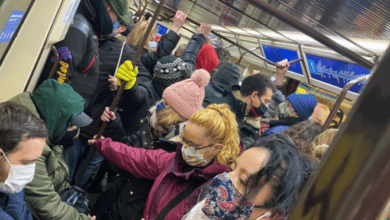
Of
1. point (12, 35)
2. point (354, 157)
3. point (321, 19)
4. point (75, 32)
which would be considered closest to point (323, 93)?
point (321, 19)

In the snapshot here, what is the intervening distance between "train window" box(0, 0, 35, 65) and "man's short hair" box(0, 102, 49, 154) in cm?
38

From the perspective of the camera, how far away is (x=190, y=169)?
69.5 inches

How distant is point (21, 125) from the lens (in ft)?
4.81

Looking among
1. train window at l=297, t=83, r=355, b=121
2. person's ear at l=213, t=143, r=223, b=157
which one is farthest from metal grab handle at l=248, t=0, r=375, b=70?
train window at l=297, t=83, r=355, b=121

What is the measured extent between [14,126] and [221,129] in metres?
1.09

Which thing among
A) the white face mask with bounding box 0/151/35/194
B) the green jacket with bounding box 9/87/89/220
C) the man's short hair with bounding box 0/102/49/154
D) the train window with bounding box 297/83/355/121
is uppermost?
the train window with bounding box 297/83/355/121

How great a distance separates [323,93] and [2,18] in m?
4.57

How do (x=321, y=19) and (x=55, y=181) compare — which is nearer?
(x=321, y=19)

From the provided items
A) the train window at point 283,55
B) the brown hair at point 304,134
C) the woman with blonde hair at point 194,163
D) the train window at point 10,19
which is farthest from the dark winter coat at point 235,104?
the train window at point 283,55

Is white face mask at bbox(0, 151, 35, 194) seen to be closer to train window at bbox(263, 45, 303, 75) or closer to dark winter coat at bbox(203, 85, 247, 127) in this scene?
dark winter coat at bbox(203, 85, 247, 127)

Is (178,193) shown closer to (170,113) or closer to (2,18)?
(170,113)

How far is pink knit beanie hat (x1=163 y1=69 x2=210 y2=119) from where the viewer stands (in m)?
2.15

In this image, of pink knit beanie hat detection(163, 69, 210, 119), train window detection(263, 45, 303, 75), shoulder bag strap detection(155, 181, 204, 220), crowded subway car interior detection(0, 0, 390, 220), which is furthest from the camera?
train window detection(263, 45, 303, 75)

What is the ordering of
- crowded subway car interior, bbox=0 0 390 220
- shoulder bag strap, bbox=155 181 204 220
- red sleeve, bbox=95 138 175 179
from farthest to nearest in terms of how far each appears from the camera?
red sleeve, bbox=95 138 175 179 < shoulder bag strap, bbox=155 181 204 220 < crowded subway car interior, bbox=0 0 390 220
